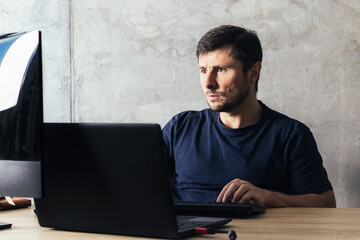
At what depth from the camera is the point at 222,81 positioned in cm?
228

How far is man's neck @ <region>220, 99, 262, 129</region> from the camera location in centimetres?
227

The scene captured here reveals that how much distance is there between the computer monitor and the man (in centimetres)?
91

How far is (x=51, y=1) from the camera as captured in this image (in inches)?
128

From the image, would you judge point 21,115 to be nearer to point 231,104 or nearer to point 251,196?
point 251,196

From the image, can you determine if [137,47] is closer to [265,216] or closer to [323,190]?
[323,190]

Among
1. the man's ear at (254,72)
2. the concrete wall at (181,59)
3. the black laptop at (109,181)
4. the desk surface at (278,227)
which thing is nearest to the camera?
the black laptop at (109,181)

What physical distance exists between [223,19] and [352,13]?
2.16 ft

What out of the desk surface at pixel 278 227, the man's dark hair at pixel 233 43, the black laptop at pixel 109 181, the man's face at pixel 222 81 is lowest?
the desk surface at pixel 278 227

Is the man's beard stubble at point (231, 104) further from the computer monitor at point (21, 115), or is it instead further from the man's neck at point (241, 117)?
the computer monitor at point (21, 115)

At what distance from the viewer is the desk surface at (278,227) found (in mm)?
1140

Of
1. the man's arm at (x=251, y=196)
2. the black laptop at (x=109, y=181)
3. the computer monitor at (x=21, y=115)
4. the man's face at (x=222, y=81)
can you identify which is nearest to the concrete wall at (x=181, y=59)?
the man's face at (x=222, y=81)

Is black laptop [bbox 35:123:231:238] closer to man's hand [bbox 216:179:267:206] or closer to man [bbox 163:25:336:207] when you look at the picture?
man's hand [bbox 216:179:267:206]

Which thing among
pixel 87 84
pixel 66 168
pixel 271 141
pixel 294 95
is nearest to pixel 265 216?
pixel 66 168

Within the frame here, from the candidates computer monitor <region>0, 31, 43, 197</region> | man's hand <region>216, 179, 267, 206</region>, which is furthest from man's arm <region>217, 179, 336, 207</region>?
computer monitor <region>0, 31, 43, 197</region>
